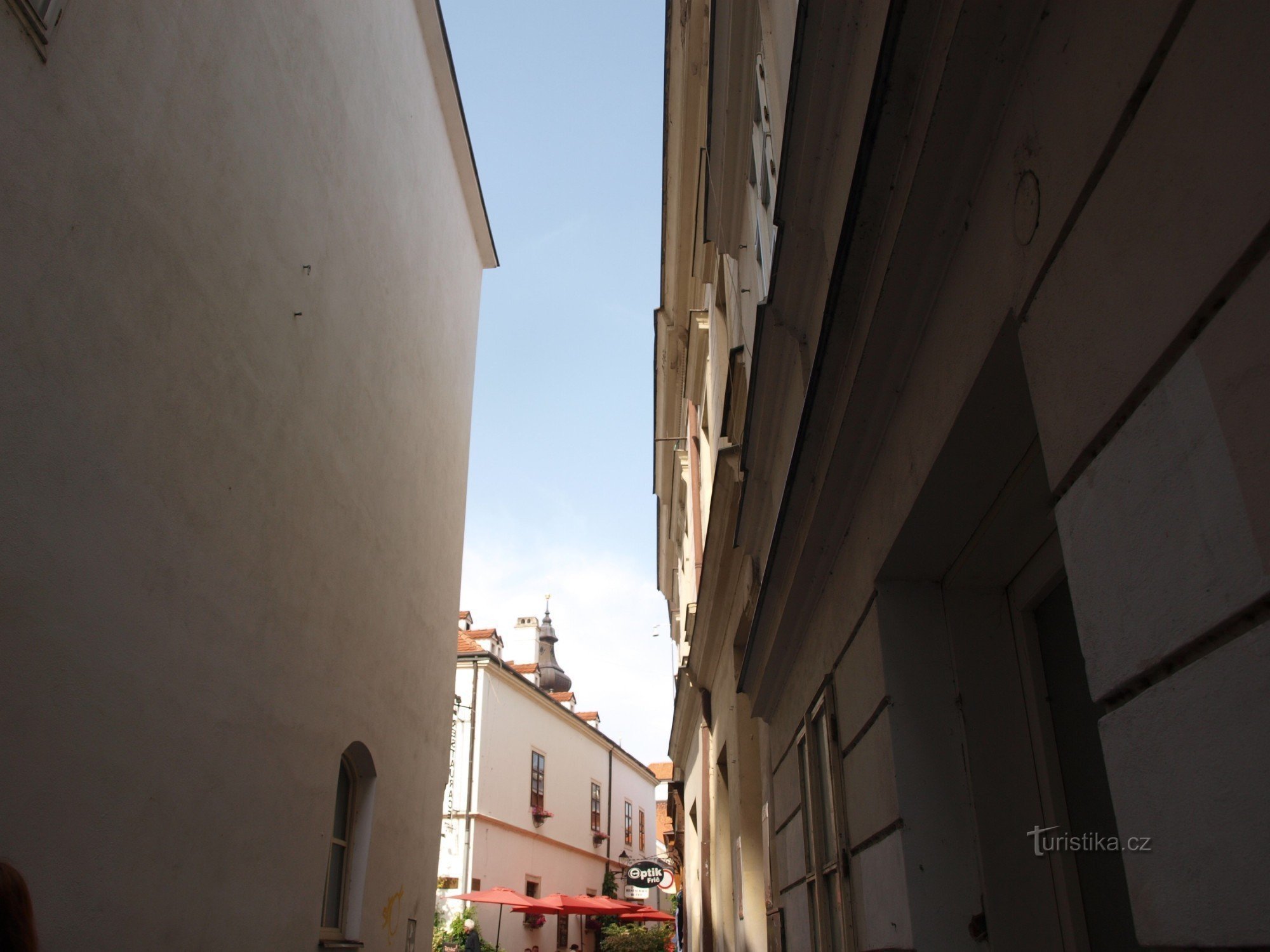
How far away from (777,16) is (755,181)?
1149 mm

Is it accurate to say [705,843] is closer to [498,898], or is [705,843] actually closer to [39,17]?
[498,898]

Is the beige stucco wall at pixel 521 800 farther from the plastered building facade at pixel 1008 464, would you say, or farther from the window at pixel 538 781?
the plastered building facade at pixel 1008 464

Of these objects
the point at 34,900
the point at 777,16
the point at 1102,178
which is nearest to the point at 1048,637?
the point at 1102,178

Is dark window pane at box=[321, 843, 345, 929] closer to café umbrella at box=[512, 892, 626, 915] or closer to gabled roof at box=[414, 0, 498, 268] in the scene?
gabled roof at box=[414, 0, 498, 268]

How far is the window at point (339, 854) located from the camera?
8.09m

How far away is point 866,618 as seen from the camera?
378 cm

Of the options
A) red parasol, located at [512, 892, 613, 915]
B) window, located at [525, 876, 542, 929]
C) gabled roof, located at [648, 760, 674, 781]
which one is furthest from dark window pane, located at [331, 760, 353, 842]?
gabled roof, located at [648, 760, 674, 781]

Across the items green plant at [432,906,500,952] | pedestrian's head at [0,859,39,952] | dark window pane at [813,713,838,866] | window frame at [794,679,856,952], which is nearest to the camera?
pedestrian's head at [0,859,39,952]

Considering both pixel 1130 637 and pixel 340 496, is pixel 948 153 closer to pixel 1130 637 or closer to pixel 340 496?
pixel 1130 637

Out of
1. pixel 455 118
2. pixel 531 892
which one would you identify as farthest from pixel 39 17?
pixel 531 892

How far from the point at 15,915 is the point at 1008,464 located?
3122 millimetres

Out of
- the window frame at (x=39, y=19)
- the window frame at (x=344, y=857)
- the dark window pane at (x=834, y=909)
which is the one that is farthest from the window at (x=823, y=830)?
the window frame at (x=39, y=19)

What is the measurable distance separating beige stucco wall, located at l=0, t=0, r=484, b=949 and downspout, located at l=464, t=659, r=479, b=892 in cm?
1376

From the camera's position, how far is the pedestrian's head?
2.77 metres
